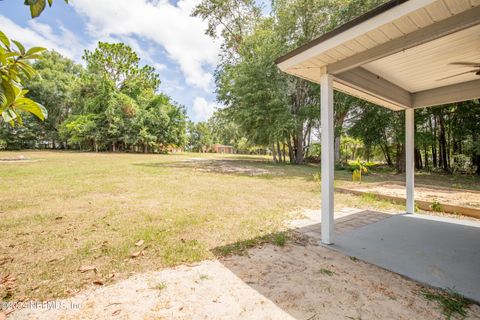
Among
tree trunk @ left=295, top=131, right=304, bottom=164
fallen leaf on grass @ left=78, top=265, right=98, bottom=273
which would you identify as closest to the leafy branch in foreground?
fallen leaf on grass @ left=78, top=265, right=98, bottom=273

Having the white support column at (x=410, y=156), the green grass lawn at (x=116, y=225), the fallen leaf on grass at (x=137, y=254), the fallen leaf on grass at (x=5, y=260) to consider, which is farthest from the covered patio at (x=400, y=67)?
the fallen leaf on grass at (x=5, y=260)

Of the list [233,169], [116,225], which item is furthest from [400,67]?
[233,169]

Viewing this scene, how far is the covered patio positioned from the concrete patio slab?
0.02 m

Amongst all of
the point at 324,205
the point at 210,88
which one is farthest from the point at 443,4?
the point at 210,88

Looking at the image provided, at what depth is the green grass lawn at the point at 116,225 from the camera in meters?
2.15

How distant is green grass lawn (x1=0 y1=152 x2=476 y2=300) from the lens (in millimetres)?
2154

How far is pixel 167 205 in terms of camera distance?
4594 mm

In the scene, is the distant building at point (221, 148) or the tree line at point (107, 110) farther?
the distant building at point (221, 148)

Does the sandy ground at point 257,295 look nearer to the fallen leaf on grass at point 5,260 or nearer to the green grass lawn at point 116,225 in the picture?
the green grass lawn at point 116,225

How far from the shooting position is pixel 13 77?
819 mm

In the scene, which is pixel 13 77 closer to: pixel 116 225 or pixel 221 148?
pixel 116 225

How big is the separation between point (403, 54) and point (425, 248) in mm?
2351

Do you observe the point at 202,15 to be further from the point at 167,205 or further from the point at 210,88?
the point at 167,205

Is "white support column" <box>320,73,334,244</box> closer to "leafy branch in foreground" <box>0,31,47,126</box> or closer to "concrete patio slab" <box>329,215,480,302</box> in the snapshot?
"concrete patio slab" <box>329,215,480,302</box>
